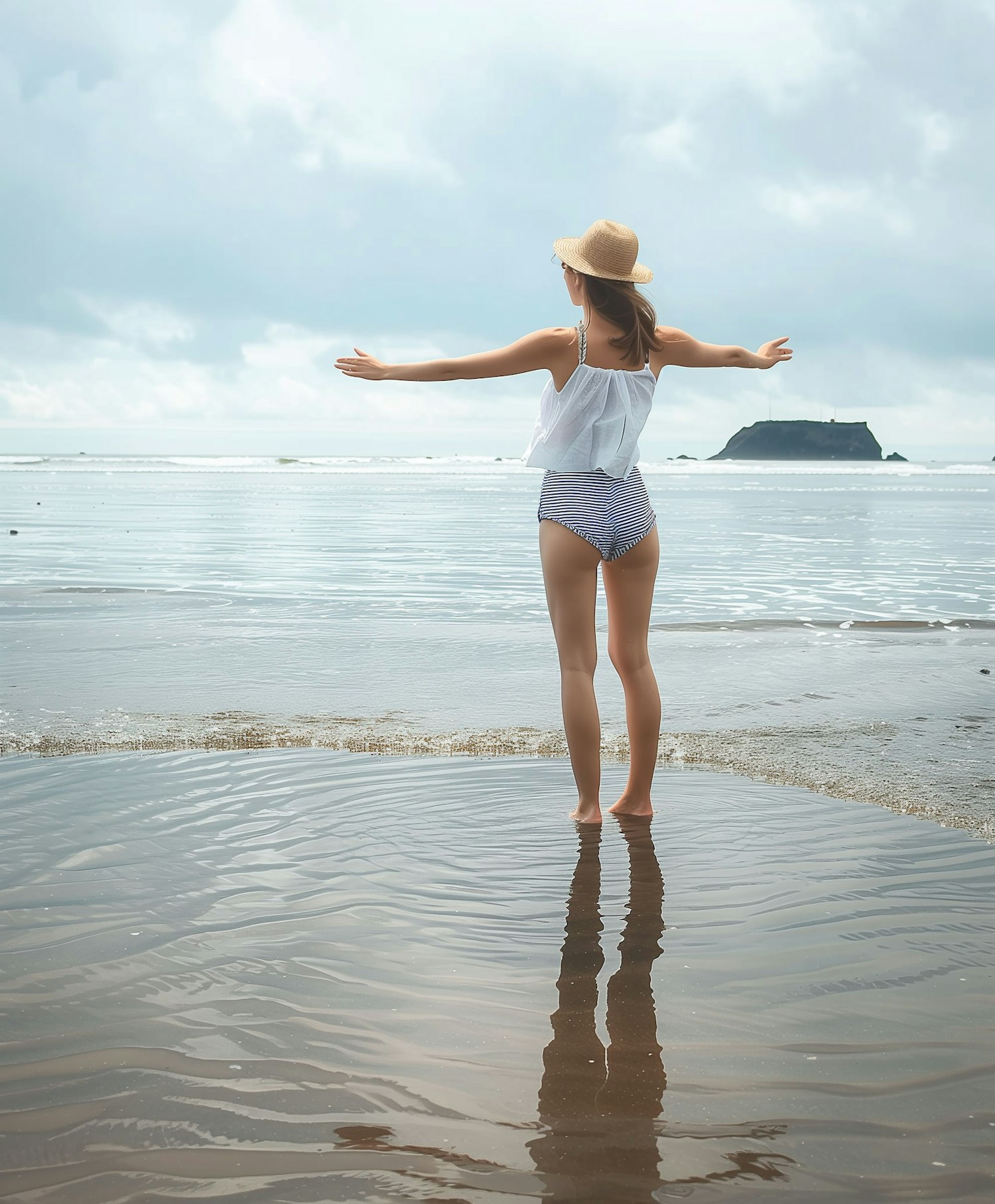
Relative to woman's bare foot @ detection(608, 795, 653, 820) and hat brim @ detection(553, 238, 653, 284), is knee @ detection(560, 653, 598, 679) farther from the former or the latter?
hat brim @ detection(553, 238, 653, 284)

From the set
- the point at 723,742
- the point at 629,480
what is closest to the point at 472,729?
the point at 723,742

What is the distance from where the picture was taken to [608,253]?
3963mm

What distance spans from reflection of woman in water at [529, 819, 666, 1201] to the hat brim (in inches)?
83.9

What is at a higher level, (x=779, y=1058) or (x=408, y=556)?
(x=408, y=556)

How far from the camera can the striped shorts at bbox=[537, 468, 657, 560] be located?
4.02 m

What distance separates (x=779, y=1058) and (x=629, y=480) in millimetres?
2300

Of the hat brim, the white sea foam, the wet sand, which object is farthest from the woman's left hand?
the white sea foam

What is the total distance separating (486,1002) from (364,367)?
7.73ft

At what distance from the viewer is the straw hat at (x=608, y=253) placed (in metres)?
3.96

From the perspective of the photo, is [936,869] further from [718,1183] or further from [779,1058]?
[718,1183]

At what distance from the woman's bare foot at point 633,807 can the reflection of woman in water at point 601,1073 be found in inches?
33.2

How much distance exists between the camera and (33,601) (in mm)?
10148

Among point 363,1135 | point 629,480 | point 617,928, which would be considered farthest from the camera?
point 629,480

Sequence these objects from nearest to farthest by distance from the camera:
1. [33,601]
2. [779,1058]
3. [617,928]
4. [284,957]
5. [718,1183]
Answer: [718,1183], [779,1058], [284,957], [617,928], [33,601]
